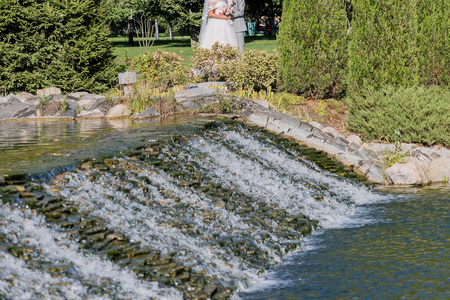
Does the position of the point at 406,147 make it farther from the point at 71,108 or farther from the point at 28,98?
the point at 28,98

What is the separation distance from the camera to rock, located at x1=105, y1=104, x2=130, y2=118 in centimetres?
1562

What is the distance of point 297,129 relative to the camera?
14859 mm

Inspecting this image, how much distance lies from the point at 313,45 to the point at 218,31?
3.85 meters

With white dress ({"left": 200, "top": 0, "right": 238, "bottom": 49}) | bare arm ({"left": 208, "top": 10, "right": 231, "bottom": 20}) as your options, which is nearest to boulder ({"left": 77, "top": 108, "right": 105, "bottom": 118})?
white dress ({"left": 200, "top": 0, "right": 238, "bottom": 49})

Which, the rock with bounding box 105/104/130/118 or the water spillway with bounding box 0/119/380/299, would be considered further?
the rock with bounding box 105/104/130/118

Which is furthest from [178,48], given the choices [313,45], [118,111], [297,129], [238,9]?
[297,129]

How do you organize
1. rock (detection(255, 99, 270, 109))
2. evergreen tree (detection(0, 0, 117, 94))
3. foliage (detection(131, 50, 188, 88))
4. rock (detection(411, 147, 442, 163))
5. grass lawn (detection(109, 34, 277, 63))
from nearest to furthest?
rock (detection(411, 147, 442, 163)) → rock (detection(255, 99, 270, 109)) → foliage (detection(131, 50, 188, 88)) → evergreen tree (detection(0, 0, 117, 94)) → grass lawn (detection(109, 34, 277, 63))

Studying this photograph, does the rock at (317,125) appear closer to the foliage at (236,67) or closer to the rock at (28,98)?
the foliage at (236,67)

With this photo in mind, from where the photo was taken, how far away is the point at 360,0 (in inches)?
635

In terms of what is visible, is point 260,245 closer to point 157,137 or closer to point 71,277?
point 71,277

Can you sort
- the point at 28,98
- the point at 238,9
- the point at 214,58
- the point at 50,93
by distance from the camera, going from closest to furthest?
the point at 28,98
the point at 50,93
the point at 214,58
the point at 238,9

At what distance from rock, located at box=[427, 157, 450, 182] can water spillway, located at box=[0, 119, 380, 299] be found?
1.87 metres

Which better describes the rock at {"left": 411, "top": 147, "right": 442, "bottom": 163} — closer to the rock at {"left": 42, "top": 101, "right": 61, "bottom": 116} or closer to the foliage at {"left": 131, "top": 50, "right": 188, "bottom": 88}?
the foliage at {"left": 131, "top": 50, "right": 188, "bottom": 88}

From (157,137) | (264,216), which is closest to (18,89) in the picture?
(157,137)
